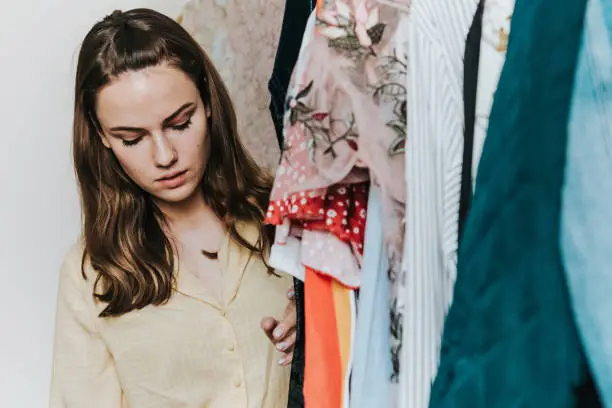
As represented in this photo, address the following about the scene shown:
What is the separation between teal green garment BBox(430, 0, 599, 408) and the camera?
35cm

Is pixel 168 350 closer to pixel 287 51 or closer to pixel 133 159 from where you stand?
pixel 133 159

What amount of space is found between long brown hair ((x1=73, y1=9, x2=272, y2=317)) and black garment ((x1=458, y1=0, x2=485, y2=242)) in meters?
0.56

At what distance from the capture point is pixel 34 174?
3.67 feet

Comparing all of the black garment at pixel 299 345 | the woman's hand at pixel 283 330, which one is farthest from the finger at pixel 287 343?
the black garment at pixel 299 345

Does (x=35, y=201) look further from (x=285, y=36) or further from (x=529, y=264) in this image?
(x=529, y=264)

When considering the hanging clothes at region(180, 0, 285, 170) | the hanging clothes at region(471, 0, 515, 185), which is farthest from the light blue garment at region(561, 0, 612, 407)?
the hanging clothes at region(180, 0, 285, 170)

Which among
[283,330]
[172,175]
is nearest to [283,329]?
[283,330]

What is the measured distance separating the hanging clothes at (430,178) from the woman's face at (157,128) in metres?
0.49

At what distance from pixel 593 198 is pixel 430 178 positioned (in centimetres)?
19

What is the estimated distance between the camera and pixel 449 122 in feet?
1.67

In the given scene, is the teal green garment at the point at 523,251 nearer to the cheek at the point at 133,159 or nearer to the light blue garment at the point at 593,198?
the light blue garment at the point at 593,198

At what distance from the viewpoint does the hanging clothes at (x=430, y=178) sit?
508 mm

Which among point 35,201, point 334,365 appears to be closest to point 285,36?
point 334,365

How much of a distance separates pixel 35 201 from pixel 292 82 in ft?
2.18
